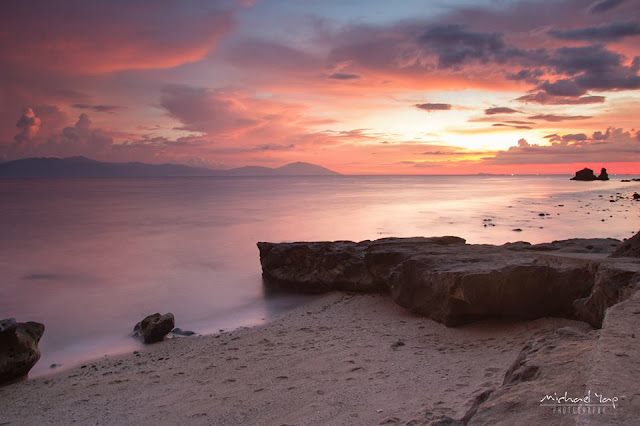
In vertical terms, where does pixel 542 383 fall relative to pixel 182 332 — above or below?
above

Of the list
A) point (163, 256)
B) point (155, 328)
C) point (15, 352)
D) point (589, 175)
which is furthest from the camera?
point (589, 175)

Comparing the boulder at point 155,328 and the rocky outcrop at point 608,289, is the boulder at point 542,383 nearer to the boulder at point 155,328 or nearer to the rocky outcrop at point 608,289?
the rocky outcrop at point 608,289

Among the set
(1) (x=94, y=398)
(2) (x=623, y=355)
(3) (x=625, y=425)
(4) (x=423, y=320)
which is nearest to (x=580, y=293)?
(4) (x=423, y=320)

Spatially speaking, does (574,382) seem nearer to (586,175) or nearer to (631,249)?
(631,249)

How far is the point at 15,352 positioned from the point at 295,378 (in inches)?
234

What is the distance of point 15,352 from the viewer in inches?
346

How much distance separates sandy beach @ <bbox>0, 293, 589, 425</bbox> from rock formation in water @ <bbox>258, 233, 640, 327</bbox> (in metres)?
0.38

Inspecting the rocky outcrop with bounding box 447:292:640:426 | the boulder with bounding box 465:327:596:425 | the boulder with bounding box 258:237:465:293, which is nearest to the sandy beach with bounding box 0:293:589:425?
the boulder with bounding box 465:327:596:425

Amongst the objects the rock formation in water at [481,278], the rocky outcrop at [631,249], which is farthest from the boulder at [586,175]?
the rocky outcrop at [631,249]

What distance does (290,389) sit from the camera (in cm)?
700

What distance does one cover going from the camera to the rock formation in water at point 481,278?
760 centimetres

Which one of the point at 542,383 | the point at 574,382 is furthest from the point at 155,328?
the point at 574,382

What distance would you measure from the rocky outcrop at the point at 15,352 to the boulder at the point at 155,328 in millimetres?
2272

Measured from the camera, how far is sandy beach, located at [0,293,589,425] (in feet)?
20.1
